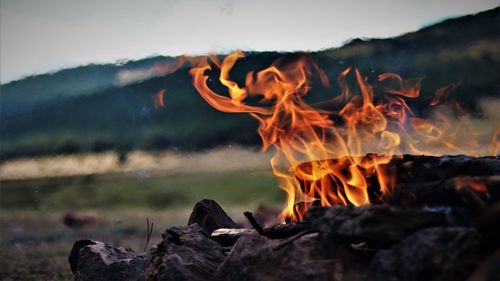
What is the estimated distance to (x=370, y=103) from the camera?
6.47 m

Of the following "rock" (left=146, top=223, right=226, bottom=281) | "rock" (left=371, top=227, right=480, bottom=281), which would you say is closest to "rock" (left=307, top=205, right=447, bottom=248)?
"rock" (left=371, top=227, right=480, bottom=281)

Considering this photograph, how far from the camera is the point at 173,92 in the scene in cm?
1405

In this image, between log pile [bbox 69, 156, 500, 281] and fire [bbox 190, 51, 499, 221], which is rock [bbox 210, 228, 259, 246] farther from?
fire [bbox 190, 51, 499, 221]

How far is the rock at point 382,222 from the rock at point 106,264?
3.00 m

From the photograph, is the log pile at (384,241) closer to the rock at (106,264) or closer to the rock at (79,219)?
the rock at (106,264)

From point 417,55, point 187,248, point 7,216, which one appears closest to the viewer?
point 187,248

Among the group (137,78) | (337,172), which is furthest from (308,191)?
(137,78)

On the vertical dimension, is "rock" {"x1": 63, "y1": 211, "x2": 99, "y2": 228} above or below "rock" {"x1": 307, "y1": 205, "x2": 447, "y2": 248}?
below

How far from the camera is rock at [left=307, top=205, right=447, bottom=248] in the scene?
4.17 meters

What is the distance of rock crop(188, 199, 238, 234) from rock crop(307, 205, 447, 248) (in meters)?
2.91

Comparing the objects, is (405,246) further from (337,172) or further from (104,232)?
(104,232)

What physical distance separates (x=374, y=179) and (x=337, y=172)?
1.36 ft

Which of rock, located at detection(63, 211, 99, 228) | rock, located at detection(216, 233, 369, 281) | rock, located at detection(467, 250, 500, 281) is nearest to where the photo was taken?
rock, located at detection(467, 250, 500, 281)

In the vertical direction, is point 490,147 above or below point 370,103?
below
